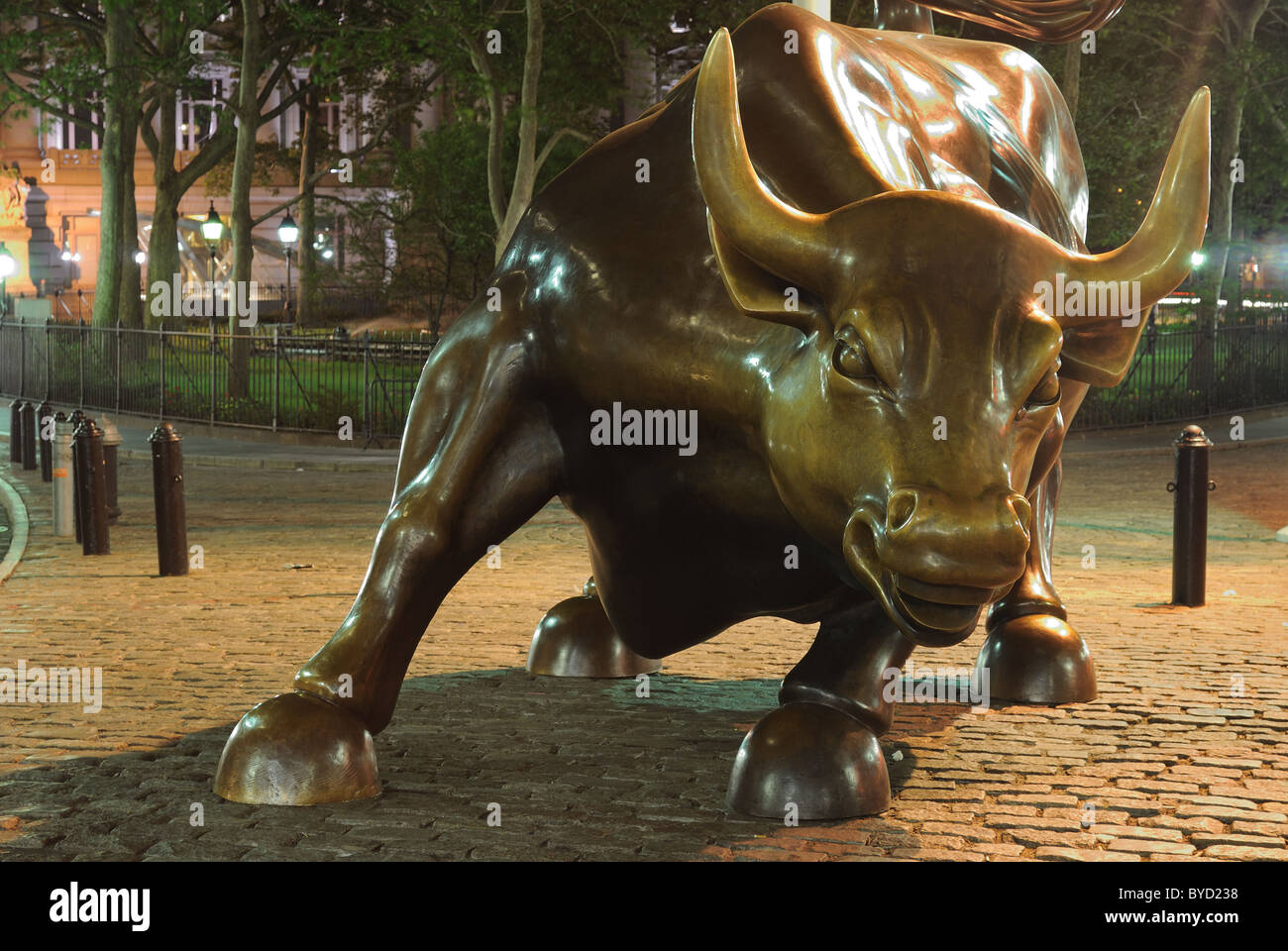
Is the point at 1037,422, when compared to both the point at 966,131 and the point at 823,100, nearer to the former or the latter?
the point at 823,100

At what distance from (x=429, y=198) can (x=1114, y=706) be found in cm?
2866

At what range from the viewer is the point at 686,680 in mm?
7004

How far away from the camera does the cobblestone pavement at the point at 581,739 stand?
455cm

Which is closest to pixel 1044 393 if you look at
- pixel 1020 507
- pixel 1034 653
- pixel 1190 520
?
pixel 1020 507

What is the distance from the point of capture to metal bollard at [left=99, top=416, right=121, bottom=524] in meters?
12.1

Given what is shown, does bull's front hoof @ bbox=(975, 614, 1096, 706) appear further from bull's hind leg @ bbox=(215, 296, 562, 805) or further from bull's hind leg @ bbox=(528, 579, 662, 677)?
bull's hind leg @ bbox=(215, 296, 562, 805)

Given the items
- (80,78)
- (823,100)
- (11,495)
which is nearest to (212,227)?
(80,78)

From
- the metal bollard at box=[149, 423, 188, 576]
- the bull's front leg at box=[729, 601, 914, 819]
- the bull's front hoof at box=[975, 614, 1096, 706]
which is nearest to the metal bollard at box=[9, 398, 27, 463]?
the metal bollard at box=[149, 423, 188, 576]

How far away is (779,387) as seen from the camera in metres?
4.38

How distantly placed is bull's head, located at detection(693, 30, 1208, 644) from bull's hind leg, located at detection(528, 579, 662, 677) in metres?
2.77

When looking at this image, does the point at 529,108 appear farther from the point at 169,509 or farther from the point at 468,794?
the point at 468,794

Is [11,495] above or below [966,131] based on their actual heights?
below

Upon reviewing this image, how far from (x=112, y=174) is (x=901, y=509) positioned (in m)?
27.5

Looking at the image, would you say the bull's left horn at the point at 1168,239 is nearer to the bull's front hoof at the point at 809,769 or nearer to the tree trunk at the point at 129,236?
the bull's front hoof at the point at 809,769
